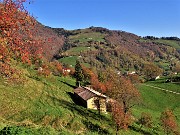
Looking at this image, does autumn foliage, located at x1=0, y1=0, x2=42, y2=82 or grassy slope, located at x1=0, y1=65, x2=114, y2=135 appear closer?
autumn foliage, located at x1=0, y1=0, x2=42, y2=82

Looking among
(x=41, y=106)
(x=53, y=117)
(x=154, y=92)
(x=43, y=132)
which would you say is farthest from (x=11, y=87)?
(x=154, y=92)

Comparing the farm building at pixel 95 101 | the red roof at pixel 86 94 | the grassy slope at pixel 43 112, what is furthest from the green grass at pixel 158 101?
the grassy slope at pixel 43 112

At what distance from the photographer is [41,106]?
206 feet

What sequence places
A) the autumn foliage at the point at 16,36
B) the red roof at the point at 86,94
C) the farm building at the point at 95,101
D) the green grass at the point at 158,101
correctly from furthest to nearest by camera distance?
the green grass at the point at 158,101 → the red roof at the point at 86,94 → the farm building at the point at 95,101 → the autumn foliage at the point at 16,36

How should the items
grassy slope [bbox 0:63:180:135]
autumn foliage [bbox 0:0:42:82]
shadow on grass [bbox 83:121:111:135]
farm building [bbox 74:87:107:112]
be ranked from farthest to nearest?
1. farm building [bbox 74:87:107:112]
2. shadow on grass [bbox 83:121:111:135]
3. grassy slope [bbox 0:63:180:135]
4. autumn foliage [bbox 0:0:42:82]

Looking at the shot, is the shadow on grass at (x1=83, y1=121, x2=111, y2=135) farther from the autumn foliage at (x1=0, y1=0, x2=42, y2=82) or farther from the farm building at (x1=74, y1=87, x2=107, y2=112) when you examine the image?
the autumn foliage at (x1=0, y1=0, x2=42, y2=82)

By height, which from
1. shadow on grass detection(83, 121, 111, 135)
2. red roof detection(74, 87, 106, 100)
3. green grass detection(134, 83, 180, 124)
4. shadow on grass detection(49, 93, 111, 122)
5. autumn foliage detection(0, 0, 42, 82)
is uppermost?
autumn foliage detection(0, 0, 42, 82)

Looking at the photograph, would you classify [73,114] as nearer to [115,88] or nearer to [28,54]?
[115,88]

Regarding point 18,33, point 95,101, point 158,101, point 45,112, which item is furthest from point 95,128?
point 158,101

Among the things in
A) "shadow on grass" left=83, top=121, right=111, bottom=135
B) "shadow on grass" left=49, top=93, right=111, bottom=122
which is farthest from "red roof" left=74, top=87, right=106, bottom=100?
"shadow on grass" left=83, top=121, right=111, bottom=135

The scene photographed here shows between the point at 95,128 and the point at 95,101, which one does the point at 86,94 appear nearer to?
the point at 95,101

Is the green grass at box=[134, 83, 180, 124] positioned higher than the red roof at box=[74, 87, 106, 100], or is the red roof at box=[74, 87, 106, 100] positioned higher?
the red roof at box=[74, 87, 106, 100]

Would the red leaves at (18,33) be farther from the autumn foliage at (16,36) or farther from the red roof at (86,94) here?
the red roof at (86,94)

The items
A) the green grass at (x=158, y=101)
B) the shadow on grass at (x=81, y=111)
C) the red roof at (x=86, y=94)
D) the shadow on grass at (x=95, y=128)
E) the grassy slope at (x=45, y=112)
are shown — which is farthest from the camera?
the green grass at (x=158, y=101)
